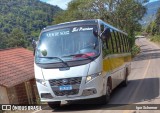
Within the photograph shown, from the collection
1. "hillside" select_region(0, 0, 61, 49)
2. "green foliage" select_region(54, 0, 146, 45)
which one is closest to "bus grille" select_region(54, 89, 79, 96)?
"green foliage" select_region(54, 0, 146, 45)

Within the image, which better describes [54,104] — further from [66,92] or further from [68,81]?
[68,81]

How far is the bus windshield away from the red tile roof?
6.10 metres

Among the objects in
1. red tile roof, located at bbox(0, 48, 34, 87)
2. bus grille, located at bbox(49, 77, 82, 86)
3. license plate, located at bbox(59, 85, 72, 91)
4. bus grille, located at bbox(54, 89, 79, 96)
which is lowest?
red tile roof, located at bbox(0, 48, 34, 87)

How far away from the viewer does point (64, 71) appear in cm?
1025

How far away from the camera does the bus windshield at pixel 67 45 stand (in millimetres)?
10602

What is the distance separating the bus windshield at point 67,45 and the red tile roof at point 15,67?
6.10 meters

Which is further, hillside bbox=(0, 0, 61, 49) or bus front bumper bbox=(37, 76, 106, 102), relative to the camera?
hillside bbox=(0, 0, 61, 49)

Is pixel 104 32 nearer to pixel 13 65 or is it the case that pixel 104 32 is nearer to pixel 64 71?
pixel 64 71

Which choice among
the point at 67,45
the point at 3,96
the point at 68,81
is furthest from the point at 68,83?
the point at 3,96

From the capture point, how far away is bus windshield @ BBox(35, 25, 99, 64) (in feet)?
34.8

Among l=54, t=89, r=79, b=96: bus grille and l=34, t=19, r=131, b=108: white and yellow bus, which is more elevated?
l=34, t=19, r=131, b=108: white and yellow bus

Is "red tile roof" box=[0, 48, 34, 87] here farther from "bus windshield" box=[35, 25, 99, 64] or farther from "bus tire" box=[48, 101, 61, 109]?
"bus windshield" box=[35, 25, 99, 64]

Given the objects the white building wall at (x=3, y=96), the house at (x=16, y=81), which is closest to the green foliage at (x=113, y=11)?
the house at (x=16, y=81)

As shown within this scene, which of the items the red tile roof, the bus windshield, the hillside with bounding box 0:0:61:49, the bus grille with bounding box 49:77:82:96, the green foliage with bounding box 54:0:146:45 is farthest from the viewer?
the hillside with bounding box 0:0:61:49
